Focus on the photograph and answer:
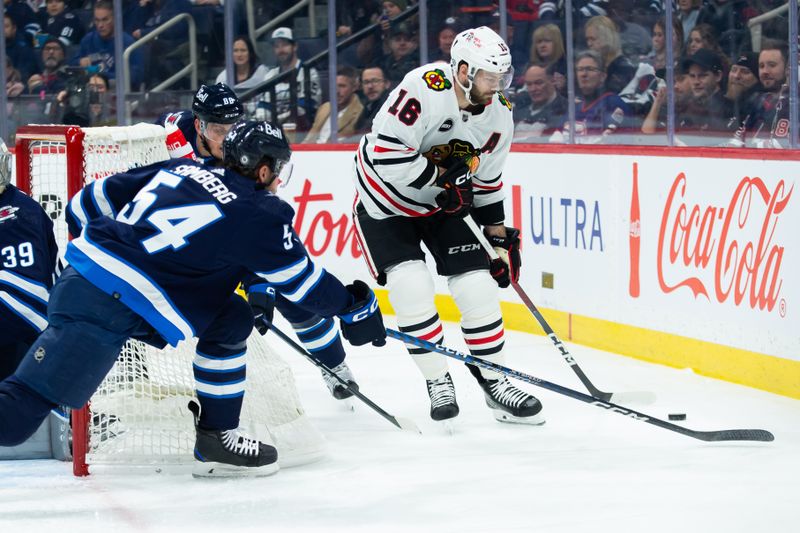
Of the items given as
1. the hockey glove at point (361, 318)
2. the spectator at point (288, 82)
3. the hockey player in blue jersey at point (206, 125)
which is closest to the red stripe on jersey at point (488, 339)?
the hockey glove at point (361, 318)

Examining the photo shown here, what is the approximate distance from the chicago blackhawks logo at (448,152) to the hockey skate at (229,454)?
1.02 m

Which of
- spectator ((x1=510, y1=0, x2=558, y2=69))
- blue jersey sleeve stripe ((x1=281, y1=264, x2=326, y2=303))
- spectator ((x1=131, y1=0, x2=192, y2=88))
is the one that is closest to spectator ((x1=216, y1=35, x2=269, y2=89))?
spectator ((x1=131, y1=0, x2=192, y2=88))

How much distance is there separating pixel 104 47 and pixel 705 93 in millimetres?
3397

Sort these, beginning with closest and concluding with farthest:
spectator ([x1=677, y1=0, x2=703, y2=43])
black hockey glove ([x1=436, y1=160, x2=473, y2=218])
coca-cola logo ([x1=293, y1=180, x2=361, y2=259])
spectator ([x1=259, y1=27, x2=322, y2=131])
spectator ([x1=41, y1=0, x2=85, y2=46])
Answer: black hockey glove ([x1=436, y1=160, x2=473, y2=218])
spectator ([x1=677, y1=0, x2=703, y2=43])
coca-cola logo ([x1=293, y1=180, x2=361, y2=259])
spectator ([x1=259, y1=27, x2=322, y2=131])
spectator ([x1=41, y1=0, x2=85, y2=46])

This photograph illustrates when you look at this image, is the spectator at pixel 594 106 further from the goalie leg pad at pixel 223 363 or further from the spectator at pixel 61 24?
the spectator at pixel 61 24

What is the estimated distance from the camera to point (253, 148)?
285cm

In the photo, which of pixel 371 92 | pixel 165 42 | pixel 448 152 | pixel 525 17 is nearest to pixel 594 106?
pixel 525 17

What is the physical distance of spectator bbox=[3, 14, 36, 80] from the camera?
21.6 feet

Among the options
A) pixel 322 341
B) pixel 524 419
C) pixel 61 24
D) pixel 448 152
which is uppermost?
pixel 61 24

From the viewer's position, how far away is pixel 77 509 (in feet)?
9.41

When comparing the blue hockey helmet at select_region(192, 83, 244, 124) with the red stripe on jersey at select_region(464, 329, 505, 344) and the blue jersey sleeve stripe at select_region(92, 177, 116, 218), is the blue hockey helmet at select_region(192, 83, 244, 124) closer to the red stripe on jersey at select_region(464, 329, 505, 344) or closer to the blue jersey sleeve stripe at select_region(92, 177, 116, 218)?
the blue jersey sleeve stripe at select_region(92, 177, 116, 218)

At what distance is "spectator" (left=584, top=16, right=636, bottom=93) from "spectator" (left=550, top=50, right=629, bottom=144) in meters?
0.03

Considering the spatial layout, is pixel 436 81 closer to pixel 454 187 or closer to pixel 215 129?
pixel 454 187

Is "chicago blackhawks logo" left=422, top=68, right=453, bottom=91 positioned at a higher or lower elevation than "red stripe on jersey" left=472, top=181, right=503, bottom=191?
higher
